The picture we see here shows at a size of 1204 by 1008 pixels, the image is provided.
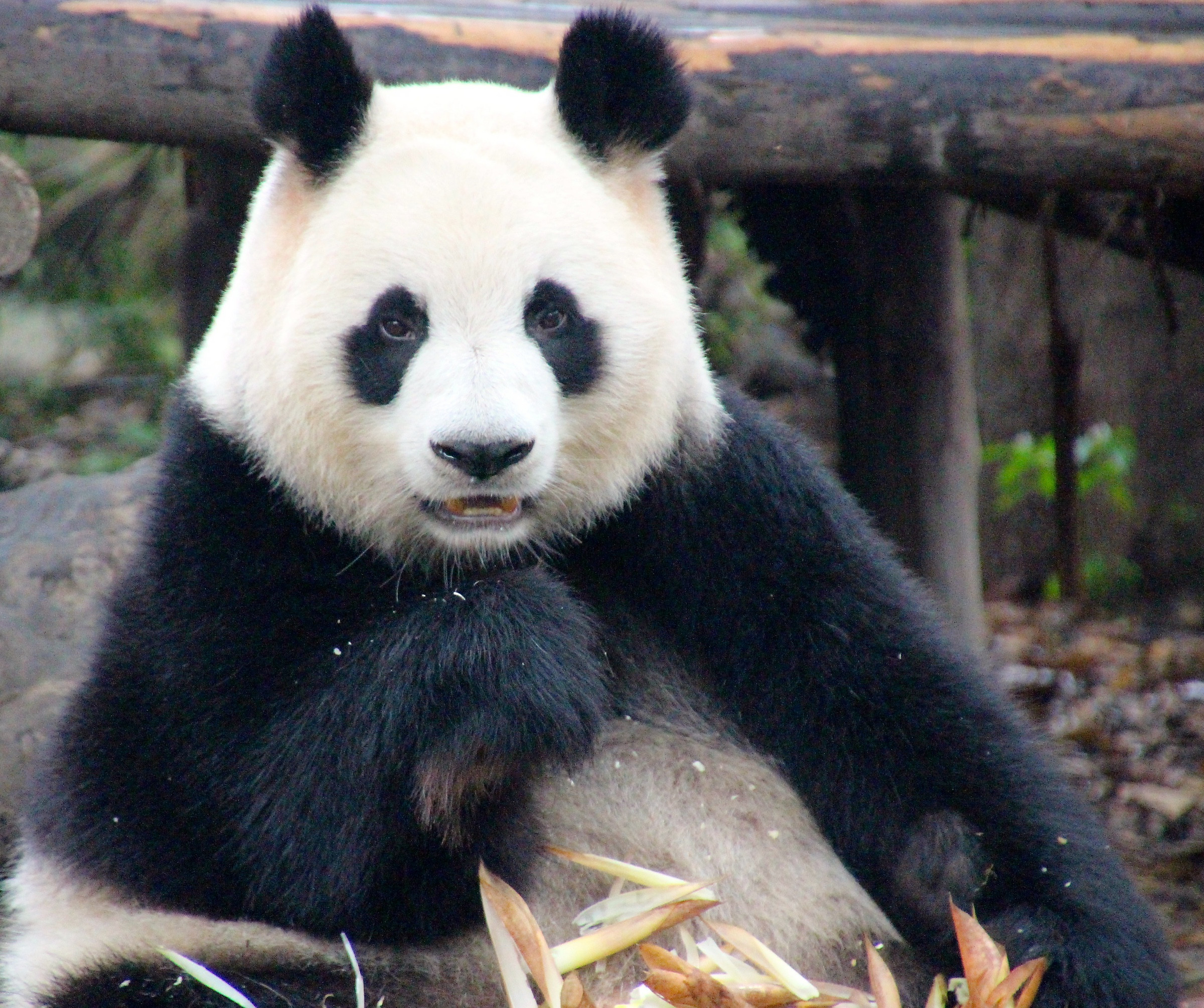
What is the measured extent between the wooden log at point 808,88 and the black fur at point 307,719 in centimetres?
132

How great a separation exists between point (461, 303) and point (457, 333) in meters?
0.06

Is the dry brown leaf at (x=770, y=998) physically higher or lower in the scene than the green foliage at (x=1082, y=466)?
higher

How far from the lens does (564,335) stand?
2887 millimetres

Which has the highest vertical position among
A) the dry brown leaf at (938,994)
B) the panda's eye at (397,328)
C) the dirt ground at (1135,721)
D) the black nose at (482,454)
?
the panda's eye at (397,328)

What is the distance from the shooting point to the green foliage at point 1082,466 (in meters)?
7.50

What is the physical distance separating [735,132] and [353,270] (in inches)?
68.2

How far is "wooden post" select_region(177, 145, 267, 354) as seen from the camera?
16.9ft

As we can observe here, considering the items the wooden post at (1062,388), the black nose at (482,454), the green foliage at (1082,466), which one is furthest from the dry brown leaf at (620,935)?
the green foliage at (1082,466)

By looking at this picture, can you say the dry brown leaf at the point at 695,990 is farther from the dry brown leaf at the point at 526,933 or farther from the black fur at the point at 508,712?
the black fur at the point at 508,712

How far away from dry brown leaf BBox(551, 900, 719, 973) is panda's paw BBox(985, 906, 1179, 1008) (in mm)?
669

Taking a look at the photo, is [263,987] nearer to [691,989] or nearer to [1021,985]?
[691,989]

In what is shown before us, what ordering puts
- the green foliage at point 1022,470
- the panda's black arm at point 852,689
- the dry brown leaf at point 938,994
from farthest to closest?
the green foliage at point 1022,470 → the panda's black arm at point 852,689 → the dry brown leaf at point 938,994

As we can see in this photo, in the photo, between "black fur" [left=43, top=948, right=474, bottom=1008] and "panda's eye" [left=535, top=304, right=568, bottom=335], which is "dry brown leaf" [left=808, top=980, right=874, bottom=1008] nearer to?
"black fur" [left=43, top=948, right=474, bottom=1008]

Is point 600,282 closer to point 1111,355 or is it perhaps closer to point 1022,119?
point 1022,119
